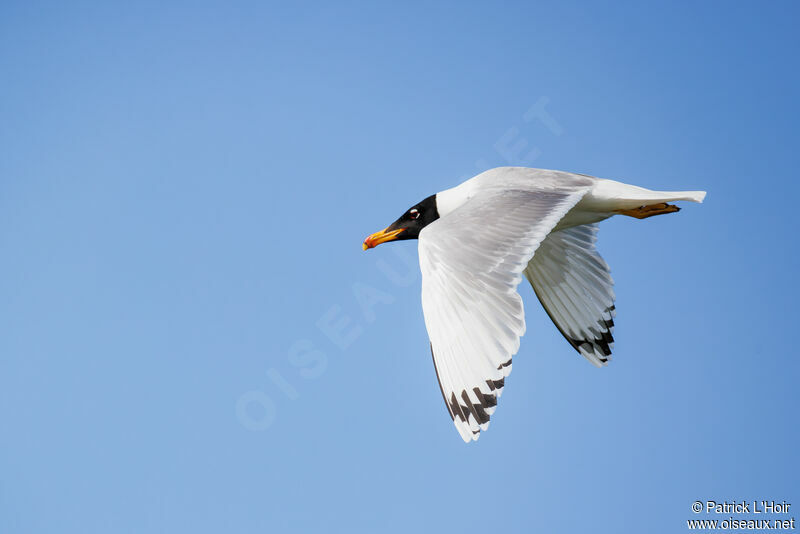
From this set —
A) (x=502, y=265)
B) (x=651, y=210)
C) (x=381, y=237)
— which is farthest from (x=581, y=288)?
(x=502, y=265)

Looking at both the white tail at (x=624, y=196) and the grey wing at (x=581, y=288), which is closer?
the white tail at (x=624, y=196)

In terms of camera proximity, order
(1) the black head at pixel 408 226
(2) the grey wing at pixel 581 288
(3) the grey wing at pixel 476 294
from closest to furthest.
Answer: (3) the grey wing at pixel 476 294 < (1) the black head at pixel 408 226 < (2) the grey wing at pixel 581 288

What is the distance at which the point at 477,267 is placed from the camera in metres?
3.62

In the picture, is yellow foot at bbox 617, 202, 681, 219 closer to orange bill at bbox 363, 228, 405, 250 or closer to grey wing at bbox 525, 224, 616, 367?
grey wing at bbox 525, 224, 616, 367

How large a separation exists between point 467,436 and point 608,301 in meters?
2.61

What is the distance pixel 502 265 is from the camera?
11.9ft

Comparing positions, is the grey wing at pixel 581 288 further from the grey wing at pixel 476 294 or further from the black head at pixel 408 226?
the grey wing at pixel 476 294

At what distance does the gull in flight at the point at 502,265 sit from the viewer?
3346 millimetres

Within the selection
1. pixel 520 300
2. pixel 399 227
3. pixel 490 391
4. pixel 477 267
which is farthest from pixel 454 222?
pixel 399 227

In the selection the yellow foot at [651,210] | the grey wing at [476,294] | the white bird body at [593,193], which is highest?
the white bird body at [593,193]

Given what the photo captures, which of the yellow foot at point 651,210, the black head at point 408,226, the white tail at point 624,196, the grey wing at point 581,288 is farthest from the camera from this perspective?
the grey wing at point 581,288

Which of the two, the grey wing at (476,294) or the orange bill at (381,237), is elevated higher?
the orange bill at (381,237)

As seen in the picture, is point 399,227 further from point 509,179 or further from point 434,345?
point 434,345

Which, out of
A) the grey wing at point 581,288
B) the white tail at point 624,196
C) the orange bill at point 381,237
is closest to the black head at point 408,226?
the orange bill at point 381,237
